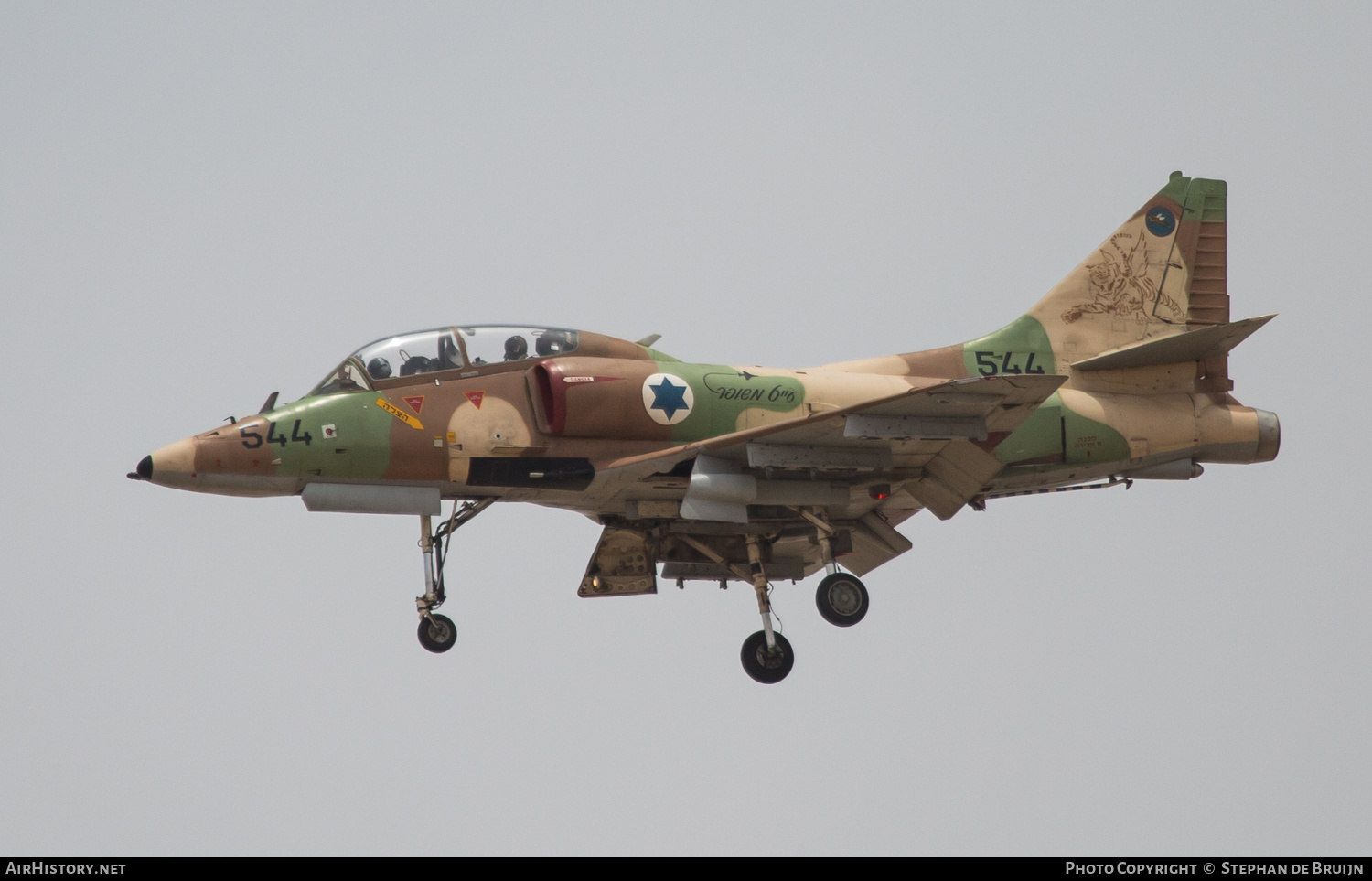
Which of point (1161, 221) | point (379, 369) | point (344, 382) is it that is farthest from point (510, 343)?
point (1161, 221)

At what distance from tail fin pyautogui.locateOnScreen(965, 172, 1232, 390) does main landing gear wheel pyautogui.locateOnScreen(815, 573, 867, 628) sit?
338 centimetres

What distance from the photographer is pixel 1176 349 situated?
2184 centimetres

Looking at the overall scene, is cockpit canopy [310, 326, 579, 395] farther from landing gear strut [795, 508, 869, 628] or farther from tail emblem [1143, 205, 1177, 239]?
tail emblem [1143, 205, 1177, 239]

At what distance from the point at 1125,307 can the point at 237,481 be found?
37.8 feet

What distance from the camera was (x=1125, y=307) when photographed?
23172 mm

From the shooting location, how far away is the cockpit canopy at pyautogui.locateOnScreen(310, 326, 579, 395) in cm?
2003

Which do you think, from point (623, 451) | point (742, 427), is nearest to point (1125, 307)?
point (742, 427)

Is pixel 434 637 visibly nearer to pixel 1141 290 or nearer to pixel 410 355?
pixel 410 355

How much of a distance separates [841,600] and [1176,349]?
17.1 feet

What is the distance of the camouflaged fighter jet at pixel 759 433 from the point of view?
19625mm

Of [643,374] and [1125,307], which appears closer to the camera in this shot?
[643,374]

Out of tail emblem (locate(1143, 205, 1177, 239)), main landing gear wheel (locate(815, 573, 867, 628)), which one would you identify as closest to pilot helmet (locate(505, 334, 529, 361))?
main landing gear wheel (locate(815, 573, 867, 628))
